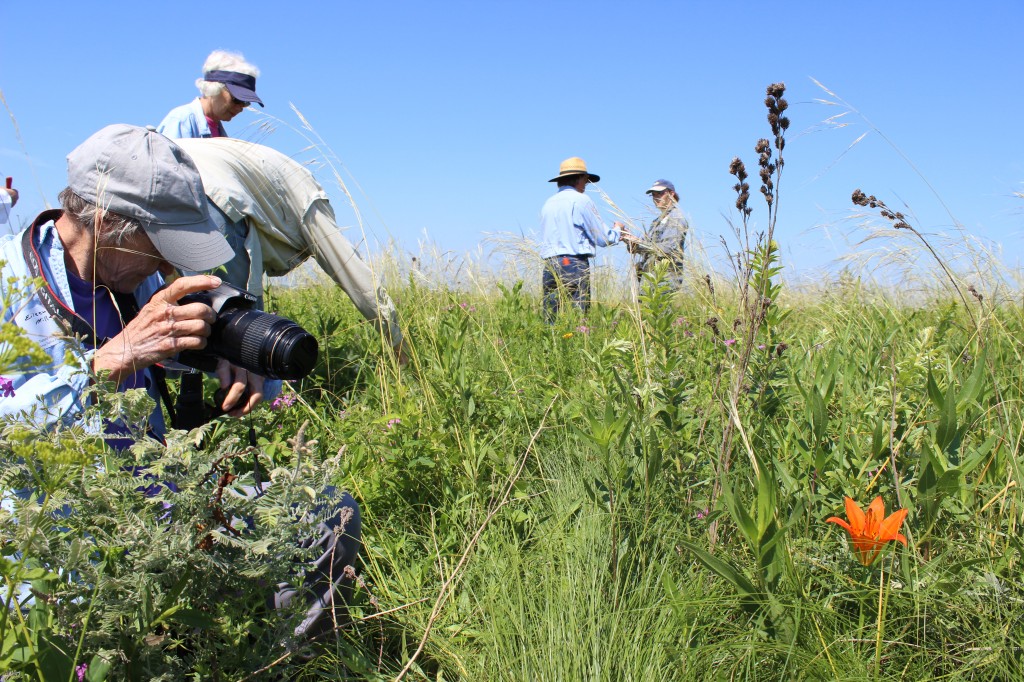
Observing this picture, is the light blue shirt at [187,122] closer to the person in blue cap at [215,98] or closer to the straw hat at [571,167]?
the person in blue cap at [215,98]

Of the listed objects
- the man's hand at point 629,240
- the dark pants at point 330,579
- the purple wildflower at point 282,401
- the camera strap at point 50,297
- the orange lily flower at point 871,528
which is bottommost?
the dark pants at point 330,579

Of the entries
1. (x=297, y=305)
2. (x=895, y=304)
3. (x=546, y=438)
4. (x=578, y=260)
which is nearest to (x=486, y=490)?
(x=546, y=438)

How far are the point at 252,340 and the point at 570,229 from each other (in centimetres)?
498

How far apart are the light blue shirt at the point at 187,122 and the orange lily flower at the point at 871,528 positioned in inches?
129

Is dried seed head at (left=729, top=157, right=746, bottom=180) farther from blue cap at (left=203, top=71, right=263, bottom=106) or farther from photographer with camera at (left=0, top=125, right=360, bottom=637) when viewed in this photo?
blue cap at (left=203, top=71, right=263, bottom=106)

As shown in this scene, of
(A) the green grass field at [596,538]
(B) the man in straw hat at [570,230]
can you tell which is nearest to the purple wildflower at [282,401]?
(A) the green grass field at [596,538]

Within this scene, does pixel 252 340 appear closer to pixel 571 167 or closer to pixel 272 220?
pixel 272 220

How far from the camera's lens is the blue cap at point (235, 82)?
139 inches

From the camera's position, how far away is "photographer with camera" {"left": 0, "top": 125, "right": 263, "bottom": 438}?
5.06ft

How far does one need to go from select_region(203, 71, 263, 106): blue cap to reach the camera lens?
2.25 m

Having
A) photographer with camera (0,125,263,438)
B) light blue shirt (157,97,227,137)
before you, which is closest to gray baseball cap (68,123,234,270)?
photographer with camera (0,125,263,438)

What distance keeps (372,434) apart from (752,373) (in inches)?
46.4

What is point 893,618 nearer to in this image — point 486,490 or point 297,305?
point 486,490

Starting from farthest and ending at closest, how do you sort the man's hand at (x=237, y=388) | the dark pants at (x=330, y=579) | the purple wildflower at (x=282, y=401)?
the purple wildflower at (x=282, y=401)
the man's hand at (x=237, y=388)
the dark pants at (x=330, y=579)
